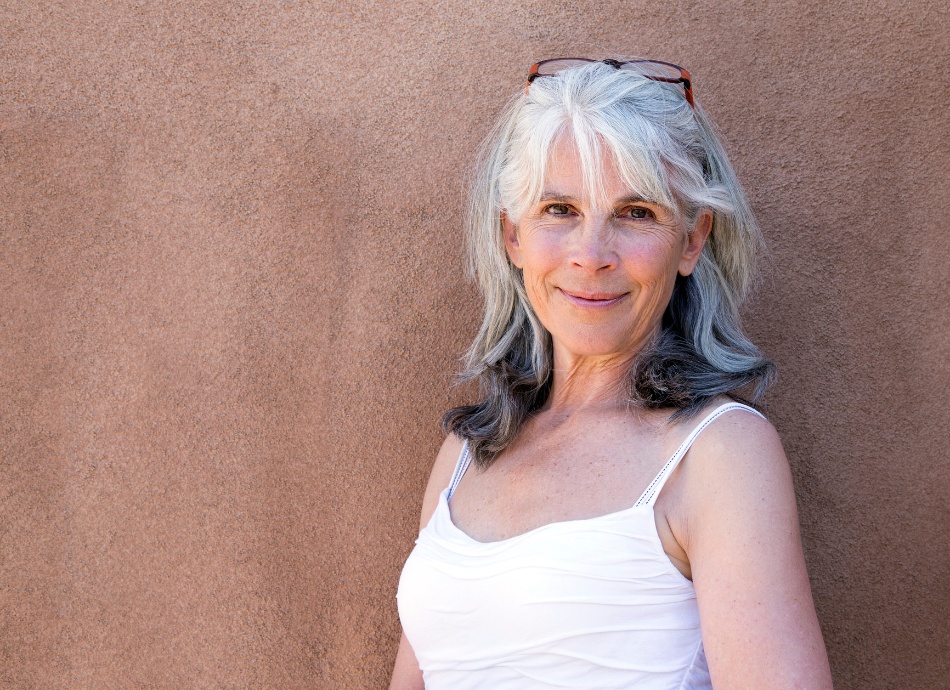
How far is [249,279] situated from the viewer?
2.49 m

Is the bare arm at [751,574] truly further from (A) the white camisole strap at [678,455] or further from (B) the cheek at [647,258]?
(B) the cheek at [647,258]

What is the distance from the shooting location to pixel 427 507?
92.1 inches

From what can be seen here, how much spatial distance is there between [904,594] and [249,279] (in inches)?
75.7

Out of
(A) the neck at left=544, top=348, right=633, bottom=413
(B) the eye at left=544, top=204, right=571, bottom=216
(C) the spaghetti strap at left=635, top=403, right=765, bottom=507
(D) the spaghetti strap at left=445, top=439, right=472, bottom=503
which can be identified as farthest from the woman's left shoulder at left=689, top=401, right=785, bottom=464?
(D) the spaghetti strap at left=445, top=439, right=472, bottom=503

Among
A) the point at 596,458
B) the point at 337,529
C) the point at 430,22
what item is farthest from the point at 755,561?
the point at 430,22

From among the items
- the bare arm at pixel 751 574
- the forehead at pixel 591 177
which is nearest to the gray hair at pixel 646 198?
the forehead at pixel 591 177

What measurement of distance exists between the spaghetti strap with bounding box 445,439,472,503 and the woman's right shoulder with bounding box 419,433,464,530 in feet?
0.05

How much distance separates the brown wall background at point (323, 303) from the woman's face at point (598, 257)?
1.81 ft

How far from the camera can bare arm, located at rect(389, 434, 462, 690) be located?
2258mm

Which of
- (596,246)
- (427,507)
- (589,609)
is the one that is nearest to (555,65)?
(596,246)

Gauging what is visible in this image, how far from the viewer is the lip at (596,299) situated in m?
2.02

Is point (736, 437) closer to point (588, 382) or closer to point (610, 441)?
point (610, 441)

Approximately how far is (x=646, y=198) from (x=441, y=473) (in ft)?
2.90

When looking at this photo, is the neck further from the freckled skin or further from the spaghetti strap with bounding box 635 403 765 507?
the spaghetti strap with bounding box 635 403 765 507
